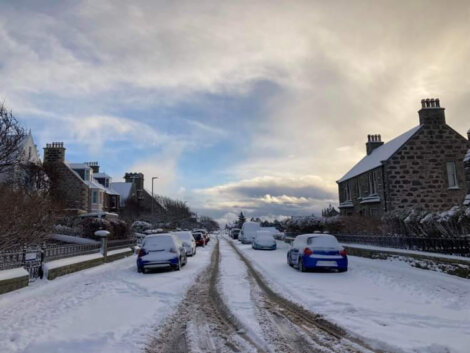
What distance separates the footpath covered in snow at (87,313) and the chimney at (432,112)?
2388 cm

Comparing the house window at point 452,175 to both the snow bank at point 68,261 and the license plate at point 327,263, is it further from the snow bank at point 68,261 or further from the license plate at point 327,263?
the snow bank at point 68,261

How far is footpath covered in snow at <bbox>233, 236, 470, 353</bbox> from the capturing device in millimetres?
6156

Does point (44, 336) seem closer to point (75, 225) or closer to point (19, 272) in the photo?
point (19, 272)

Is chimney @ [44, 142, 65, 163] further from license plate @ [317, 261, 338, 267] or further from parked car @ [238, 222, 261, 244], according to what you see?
license plate @ [317, 261, 338, 267]

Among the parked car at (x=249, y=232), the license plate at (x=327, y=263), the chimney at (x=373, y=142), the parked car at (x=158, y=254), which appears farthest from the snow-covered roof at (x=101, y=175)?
the license plate at (x=327, y=263)

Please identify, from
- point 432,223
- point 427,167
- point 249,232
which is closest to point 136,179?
point 249,232

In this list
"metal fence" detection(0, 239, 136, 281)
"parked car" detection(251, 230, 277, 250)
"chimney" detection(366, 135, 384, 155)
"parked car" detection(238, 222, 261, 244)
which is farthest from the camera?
"parked car" detection(238, 222, 261, 244)

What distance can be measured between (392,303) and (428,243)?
278 inches

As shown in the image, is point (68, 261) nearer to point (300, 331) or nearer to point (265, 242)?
point (300, 331)

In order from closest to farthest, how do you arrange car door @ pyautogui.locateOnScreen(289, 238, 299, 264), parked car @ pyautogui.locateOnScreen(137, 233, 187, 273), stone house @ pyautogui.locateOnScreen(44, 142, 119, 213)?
parked car @ pyautogui.locateOnScreen(137, 233, 187, 273)
car door @ pyautogui.locateOnScreen(289, 238, 299, 264)
stone house @ pyautogui.locateOnScreen(44, 142, 119, 213)

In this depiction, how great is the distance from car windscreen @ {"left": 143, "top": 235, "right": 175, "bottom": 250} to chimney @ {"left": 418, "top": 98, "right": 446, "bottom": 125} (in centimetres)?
2260

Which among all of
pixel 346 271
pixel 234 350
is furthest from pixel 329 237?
pixel 234 350

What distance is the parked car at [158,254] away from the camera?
16.1m

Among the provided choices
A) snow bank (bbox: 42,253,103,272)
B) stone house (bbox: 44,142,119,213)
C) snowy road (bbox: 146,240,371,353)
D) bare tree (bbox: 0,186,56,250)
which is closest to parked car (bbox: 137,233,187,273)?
snow bank (bbox: 42,253,103,272)
